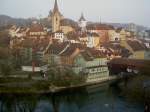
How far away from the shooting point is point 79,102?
295 inches

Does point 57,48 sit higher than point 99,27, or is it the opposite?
point 99,27

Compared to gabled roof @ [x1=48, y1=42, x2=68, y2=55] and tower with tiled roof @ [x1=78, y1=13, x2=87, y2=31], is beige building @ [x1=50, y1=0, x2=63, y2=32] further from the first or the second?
gabled roof @ [x1=48, y1=42, x2=68, y2=55]

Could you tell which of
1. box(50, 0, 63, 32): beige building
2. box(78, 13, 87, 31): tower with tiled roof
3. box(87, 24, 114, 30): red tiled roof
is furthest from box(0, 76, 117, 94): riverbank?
box(78, 13, 87, 31): tower with tiled roof

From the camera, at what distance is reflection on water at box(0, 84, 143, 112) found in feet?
21.1

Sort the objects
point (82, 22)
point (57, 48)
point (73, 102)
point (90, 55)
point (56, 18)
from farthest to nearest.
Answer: point (82, 22), point (56, 18), point (57, 48), point (90, 55), point (73, 102)

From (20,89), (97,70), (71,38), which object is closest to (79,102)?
(20,89)

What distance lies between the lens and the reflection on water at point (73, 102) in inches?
253

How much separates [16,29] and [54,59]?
18.0 ft

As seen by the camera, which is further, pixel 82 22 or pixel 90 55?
pixel 82 22

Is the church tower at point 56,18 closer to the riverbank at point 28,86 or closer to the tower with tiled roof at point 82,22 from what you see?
the tower with tiled roof at point 82,22

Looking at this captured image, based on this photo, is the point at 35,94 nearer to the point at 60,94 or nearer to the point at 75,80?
the point at 60,94

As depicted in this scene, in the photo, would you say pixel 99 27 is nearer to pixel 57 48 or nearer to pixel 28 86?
pixel 57 48

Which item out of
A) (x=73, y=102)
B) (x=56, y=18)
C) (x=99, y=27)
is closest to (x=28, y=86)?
(x=73, y=102)

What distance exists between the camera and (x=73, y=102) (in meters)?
7.45
